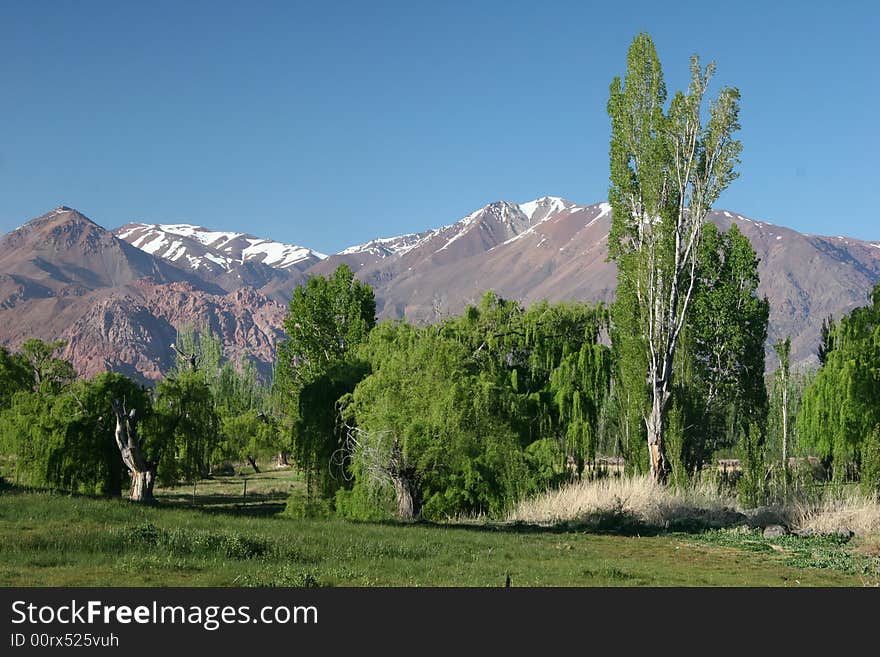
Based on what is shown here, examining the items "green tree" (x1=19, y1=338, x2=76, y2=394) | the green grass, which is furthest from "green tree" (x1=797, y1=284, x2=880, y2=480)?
"green tree" (x1=19, y1=338, x2=76, y2=394)

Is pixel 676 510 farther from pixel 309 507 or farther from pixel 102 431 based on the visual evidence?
pixel 102 431

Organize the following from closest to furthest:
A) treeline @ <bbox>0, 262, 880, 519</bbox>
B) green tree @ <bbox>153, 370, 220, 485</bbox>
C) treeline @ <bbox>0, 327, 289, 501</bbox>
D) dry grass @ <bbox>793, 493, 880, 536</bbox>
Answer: dry grass @ <bbox>793, 493, 880, 536</bbox> → treeline @ <bbox>0, 262, 880, 519</bbox> → treeline @ <bbox>0, 327, 289, 501</bbox> → green tree @ <bbox>153, 370, 220, 485</bbox>

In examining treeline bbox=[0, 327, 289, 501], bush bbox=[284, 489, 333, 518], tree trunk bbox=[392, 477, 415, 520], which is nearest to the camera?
tree trunk bbox=[392, 477, 415, 520]

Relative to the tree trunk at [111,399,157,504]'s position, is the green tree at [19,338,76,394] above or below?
above

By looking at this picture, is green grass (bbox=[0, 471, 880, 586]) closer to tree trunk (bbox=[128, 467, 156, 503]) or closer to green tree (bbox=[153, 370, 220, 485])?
tree trunk (bbox=[128, 467, 156, 503])

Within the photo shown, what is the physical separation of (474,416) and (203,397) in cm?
1896

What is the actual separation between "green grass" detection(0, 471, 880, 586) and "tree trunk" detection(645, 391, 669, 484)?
9506 mm

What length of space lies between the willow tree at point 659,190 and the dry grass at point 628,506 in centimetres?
532

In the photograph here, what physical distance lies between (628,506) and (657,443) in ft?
21.7

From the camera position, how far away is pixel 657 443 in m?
31.8

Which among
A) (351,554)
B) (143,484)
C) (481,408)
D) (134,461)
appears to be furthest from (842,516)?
(134,461)

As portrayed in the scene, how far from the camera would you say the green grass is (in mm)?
12570
